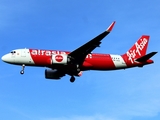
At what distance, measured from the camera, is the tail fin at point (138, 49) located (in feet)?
282

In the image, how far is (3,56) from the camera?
262 ft

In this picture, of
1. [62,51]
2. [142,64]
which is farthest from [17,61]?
[142,64]

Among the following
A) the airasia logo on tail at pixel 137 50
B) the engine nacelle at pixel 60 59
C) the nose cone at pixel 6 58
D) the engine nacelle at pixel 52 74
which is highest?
the airasia logo on tail at pixel 137 50

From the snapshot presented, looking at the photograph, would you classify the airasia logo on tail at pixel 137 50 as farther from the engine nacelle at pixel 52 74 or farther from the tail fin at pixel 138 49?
the engine nacelle at pixel 52 74

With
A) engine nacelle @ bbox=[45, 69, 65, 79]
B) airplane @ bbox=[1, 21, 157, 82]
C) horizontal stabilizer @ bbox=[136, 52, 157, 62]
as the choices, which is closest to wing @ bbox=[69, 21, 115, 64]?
airplane @ bbox=[1, 21, 157, 82]

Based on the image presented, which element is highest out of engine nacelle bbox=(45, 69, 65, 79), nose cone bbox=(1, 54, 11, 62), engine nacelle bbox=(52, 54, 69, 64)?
nose cone bbox=(1, 54, 11, 62)

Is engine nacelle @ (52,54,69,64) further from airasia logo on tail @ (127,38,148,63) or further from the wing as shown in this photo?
airasia logo on tail @ (127,38,148,63)

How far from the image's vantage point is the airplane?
255ft

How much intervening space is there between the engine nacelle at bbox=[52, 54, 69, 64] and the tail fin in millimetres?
12995

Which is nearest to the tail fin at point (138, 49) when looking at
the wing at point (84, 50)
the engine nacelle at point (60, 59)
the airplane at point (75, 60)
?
the airplane at point (75, 60)

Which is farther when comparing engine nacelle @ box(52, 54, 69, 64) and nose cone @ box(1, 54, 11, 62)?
nose cone @ box(1, 54, 11, 62)

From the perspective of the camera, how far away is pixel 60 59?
255 ft

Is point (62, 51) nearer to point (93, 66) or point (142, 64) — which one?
point (93, 66)

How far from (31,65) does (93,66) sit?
10771 mm
